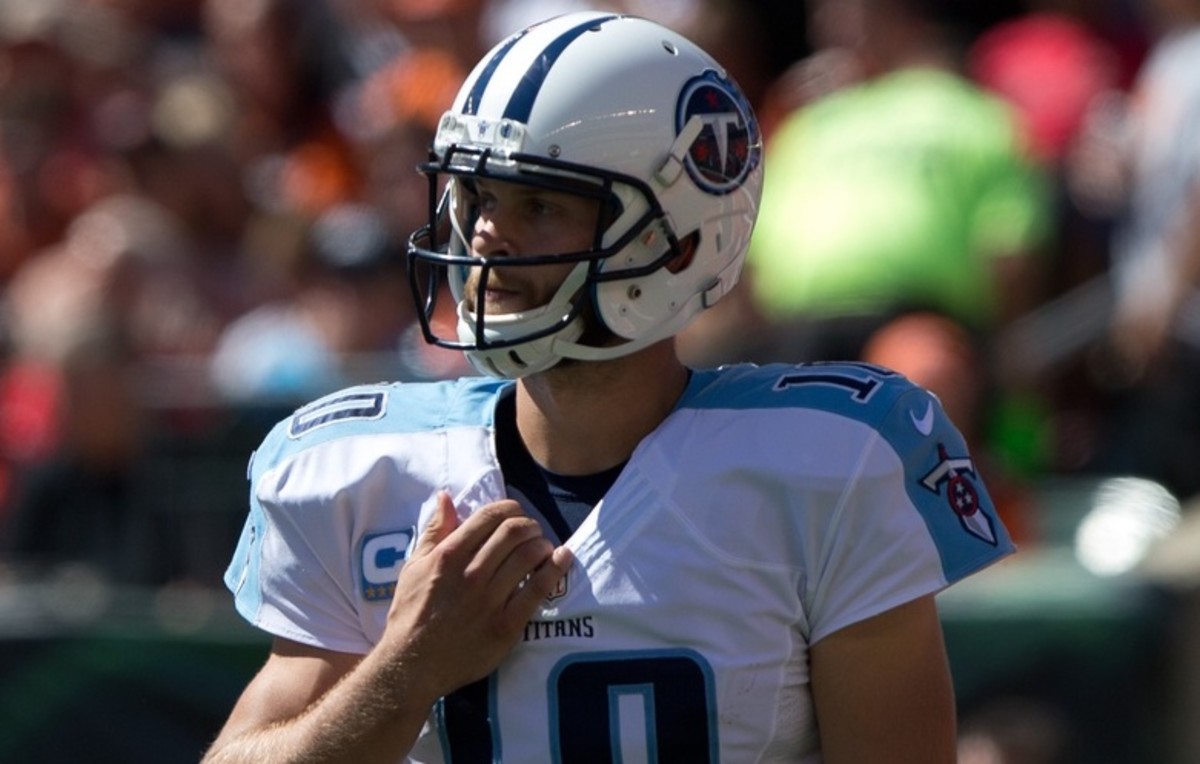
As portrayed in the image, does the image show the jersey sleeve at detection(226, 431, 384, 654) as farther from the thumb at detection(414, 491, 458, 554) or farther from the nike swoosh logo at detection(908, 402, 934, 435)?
the nike swoosh logo at detection(908, 402, 934, 435)

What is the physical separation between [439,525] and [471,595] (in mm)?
129

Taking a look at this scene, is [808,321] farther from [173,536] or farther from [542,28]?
[542,28]

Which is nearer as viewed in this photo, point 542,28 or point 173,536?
point 542,28

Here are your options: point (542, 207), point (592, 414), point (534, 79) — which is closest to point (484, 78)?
point (534, 79)

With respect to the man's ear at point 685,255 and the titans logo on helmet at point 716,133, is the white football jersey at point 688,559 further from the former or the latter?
the titans logo on helmet at point 716,133

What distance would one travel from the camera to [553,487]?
3.14 metres

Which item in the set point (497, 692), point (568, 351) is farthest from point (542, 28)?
point (497, 692)

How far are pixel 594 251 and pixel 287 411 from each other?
3.92m

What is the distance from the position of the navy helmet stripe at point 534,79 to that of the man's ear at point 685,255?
31 centimetres

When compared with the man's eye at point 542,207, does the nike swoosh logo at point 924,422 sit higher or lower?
lower

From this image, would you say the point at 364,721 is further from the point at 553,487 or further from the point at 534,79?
the point at 534,79

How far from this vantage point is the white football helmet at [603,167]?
120 inches

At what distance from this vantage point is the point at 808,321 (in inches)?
243

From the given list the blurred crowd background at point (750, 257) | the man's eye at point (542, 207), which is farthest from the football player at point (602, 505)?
the blurred crowd background at point (750, 257)
